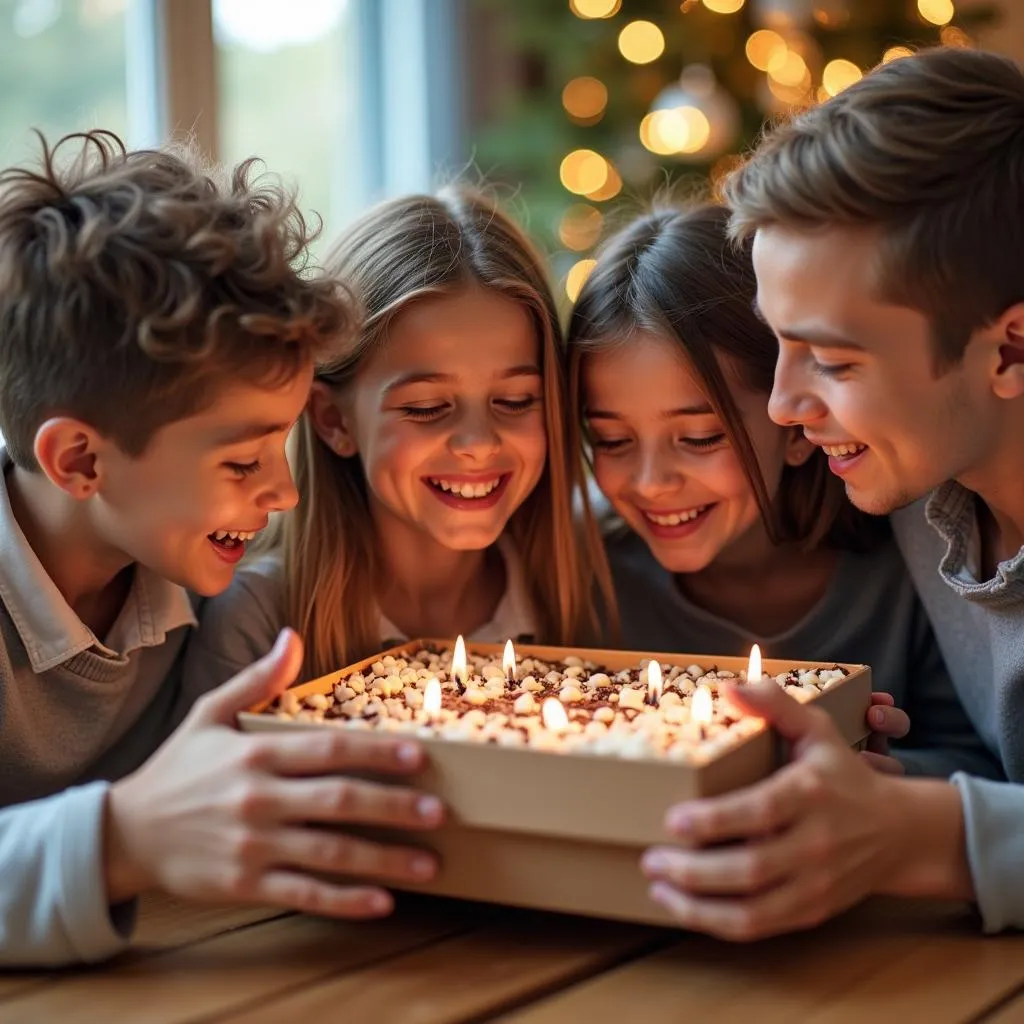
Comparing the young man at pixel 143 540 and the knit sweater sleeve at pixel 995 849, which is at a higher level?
the young man at pixel 143 540

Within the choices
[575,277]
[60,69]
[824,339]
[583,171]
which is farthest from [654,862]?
[583,171]

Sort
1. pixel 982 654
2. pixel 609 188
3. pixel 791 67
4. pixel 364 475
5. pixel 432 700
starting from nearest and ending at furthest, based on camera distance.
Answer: pixel 432 700, pixel 982 654, pixel 364 475, pixel 791 67, pixel 609 188

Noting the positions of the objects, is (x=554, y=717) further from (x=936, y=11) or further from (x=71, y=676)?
(x=936, y=11)

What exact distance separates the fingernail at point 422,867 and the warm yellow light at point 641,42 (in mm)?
2309

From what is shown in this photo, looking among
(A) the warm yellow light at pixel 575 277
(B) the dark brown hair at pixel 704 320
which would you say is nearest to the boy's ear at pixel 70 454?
(B) the dark brown hair at pixel 704 320

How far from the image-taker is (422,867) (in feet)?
3.60

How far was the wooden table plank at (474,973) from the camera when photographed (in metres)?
1.01

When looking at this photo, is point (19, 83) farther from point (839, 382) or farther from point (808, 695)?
point (808, 695)

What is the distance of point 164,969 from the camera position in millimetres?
1108

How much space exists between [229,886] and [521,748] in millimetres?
270

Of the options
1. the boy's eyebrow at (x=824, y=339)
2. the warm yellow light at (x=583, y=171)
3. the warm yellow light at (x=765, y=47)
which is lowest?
the boy's eyebrow at (x=824, y=339)

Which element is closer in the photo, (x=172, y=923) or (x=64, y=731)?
(x=172, y=923)

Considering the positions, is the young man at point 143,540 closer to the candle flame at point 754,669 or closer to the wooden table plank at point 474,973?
the wooden table plank at point 474,973

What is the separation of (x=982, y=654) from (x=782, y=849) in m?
0.70
